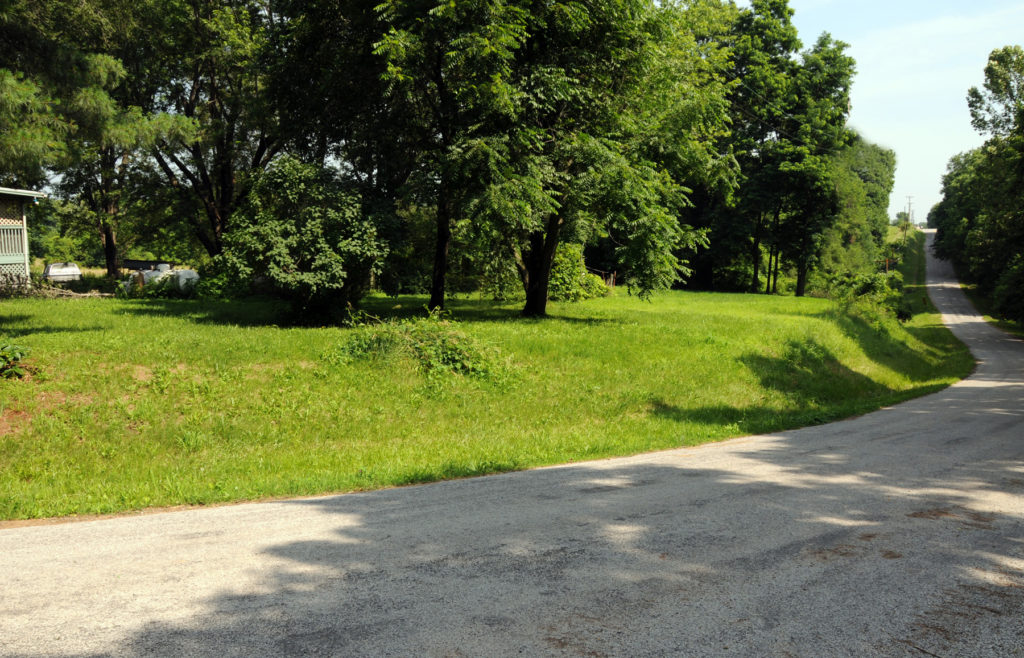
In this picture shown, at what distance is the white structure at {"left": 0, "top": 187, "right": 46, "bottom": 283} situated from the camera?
2491cm

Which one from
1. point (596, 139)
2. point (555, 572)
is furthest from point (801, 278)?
point (555, 572)

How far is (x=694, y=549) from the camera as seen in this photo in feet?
16.4

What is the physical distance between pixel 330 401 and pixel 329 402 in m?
0.04

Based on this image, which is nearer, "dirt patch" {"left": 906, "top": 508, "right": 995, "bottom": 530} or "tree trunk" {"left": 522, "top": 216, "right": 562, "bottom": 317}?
"dirt patch" {"left": 906, "top": 508, "right": 995, "bottom": 530}

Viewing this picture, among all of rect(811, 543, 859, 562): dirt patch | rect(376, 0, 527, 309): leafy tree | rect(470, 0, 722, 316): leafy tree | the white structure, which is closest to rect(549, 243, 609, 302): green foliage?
rect(470, 0, 722, 316): leafy tree

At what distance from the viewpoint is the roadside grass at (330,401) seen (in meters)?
8.50

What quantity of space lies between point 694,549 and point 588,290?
2965 cm

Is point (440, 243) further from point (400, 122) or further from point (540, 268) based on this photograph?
point (540, 268)

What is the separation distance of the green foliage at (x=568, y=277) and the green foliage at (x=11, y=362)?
21.8 metres

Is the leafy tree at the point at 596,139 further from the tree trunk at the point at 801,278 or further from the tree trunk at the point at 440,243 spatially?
the tree trunk at the point at 801,278

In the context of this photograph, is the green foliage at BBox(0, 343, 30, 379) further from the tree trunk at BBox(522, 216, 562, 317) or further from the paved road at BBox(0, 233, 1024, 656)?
the tree trunk at BBox(522, 216, 562, 317)

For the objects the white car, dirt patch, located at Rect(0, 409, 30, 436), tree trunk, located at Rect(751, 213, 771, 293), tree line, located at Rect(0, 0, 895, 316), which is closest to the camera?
dirt patch, located at Rect(0, 409, 30, 436)

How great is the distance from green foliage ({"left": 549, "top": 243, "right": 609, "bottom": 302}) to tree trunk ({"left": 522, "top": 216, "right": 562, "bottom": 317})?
18.4 ft

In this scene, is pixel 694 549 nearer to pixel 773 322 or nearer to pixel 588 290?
pixel 773 322
